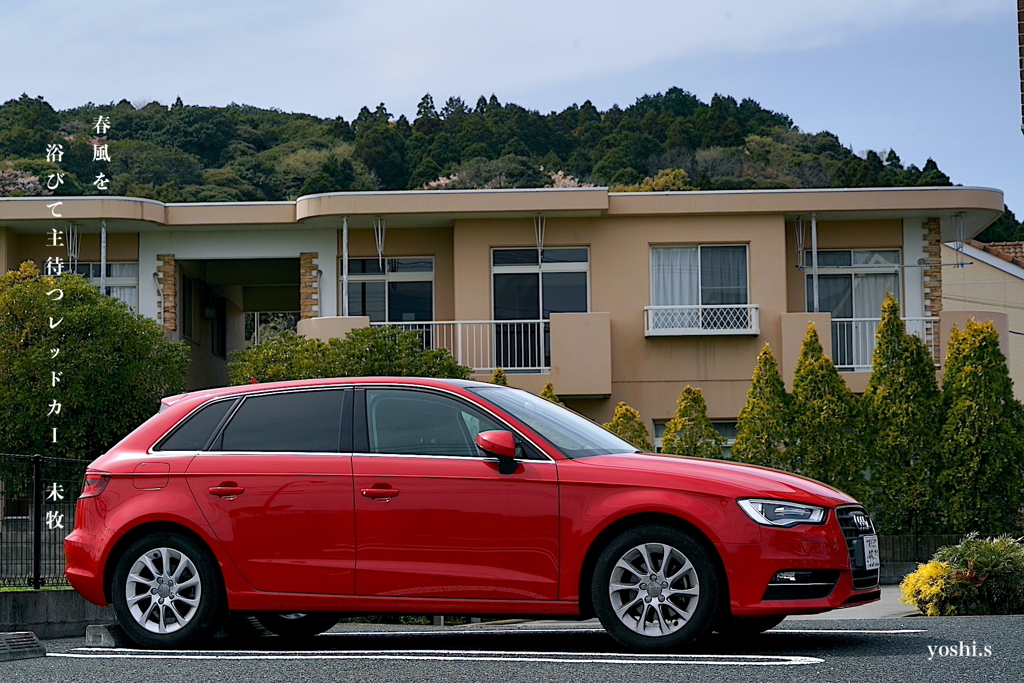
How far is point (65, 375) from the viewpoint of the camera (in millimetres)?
20781

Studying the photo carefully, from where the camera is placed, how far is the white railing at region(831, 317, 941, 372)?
24906mm

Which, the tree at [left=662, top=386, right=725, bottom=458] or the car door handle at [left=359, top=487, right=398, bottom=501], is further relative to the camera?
the tree at [left=662, top=386, right=725, bottom=458]

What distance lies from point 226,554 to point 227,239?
18446mm

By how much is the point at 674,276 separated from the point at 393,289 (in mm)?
5365

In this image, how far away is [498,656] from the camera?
744 centimetres

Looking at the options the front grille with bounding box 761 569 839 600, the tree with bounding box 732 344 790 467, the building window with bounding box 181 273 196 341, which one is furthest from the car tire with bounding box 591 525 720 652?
the building window with bounding box 181 273 196 341

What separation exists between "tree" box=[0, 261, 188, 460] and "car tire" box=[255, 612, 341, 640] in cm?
1226

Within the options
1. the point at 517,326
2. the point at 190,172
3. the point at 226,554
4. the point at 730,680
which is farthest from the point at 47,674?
the point at 190,172

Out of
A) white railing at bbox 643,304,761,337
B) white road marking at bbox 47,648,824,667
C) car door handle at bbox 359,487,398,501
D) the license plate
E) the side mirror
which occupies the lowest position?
white road marking at bbox 47,648,824,667

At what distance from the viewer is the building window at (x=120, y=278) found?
26.3 meters

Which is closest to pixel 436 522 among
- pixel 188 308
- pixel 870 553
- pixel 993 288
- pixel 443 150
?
pixel 870 553

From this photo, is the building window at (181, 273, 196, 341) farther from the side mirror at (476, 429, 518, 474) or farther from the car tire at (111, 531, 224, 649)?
the side mirror at (476, 429, 518, 474)

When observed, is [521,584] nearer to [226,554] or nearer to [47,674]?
[226,554]

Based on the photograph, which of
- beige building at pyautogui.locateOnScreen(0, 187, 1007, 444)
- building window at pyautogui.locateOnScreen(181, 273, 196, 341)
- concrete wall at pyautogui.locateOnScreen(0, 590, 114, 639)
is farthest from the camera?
building window at pyautogui.locateOnScreen(181, 273, 196, 341)
